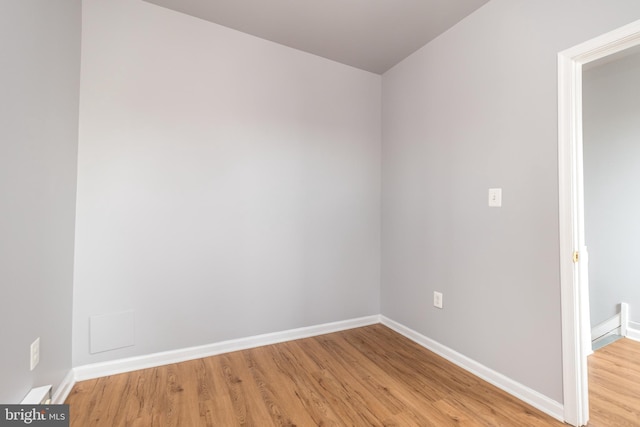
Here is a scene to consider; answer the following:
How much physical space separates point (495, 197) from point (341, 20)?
1.76 m

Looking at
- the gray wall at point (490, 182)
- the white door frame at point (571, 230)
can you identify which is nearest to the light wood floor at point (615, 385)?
the white door frame at point (571, 230)

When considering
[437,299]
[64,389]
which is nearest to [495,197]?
[437,299]

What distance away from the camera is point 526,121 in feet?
5.75

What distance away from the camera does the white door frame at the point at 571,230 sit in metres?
1.54

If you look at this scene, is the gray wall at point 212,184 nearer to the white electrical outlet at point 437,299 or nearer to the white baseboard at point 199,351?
the white baseboard at point 199,351

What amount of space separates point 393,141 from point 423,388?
2135 mm

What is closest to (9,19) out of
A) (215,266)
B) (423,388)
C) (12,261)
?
(12,261)

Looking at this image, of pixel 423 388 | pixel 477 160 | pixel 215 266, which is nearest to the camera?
pixel 423 388

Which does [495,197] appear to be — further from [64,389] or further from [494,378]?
[64,389]

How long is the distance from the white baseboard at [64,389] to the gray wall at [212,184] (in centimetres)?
14

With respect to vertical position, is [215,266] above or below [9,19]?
below

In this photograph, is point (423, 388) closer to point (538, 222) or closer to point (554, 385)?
point (554, 385)

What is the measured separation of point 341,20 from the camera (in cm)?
222

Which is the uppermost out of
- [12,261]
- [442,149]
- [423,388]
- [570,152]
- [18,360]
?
[442,149]
